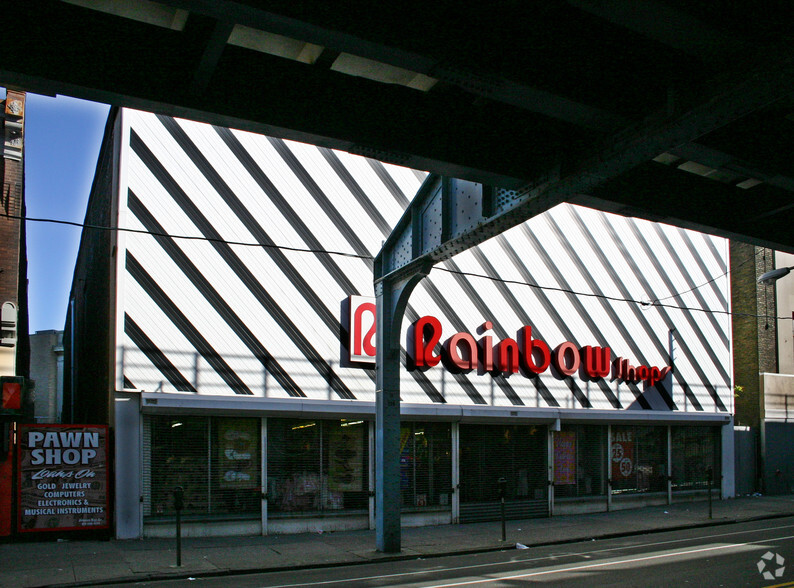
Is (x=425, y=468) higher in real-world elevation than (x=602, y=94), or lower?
lower

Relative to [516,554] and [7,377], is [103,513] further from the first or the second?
[516,554]

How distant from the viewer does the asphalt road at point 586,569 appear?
11305 millimetres

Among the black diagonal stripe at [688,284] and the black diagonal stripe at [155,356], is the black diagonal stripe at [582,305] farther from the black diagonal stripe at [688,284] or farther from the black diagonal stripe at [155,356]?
the black diagonal stripe at [155,356]

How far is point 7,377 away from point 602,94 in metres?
12.5

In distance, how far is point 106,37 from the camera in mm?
7957

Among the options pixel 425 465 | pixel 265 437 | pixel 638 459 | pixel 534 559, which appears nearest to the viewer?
pixel 534 559

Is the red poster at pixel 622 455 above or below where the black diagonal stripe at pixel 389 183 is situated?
below

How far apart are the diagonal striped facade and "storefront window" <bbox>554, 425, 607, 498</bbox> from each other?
93cm

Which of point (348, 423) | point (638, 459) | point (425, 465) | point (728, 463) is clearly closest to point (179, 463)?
point (348, 423)

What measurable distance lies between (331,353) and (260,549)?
16.6ft

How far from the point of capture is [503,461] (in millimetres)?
20406

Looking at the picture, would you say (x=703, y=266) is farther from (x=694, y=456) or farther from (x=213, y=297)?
(x=213, y=297)

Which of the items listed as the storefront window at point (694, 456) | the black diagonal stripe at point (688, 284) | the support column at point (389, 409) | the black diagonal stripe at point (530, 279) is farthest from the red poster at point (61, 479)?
the black diagonal stripe at point (688, 284)

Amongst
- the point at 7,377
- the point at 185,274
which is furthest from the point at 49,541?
the point at 185,274
